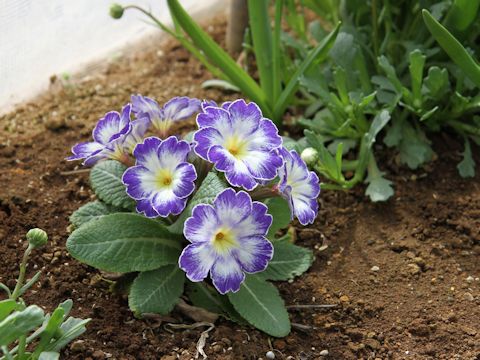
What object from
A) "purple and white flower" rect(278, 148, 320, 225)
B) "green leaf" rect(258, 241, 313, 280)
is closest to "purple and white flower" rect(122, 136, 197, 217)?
"purple and white flower" rect(278, 148, 320, 225)

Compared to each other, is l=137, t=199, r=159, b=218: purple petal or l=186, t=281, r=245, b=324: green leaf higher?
l=137, t=199, r=159, b=218: purple petal

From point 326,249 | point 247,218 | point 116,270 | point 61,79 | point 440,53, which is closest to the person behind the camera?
point 247,218

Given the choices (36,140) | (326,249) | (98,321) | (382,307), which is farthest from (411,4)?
(98,321)

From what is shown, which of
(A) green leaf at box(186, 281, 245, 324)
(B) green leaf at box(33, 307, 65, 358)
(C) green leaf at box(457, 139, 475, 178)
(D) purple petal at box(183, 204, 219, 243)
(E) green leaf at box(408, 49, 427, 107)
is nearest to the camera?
(B) green leaf at box(33, 307, 65, 358)

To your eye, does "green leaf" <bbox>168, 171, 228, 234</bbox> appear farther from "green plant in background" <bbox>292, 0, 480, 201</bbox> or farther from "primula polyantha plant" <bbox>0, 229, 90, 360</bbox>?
"green plant in background" <bbox>292, 0, 480, 201</bbox>

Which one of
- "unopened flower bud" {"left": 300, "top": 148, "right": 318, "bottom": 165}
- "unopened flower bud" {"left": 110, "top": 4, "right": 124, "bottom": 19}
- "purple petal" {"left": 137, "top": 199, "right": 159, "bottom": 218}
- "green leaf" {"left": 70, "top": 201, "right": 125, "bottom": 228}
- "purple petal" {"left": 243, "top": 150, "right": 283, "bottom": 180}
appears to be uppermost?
"unopened flower bud" {"left": 110, "top": 4, "right": 124, "bottom": 19}

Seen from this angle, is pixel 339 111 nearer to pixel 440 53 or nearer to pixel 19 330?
pixel 440 53

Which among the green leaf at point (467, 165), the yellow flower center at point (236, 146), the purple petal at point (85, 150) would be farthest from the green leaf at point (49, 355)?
the green leaf at point (467, 165)
